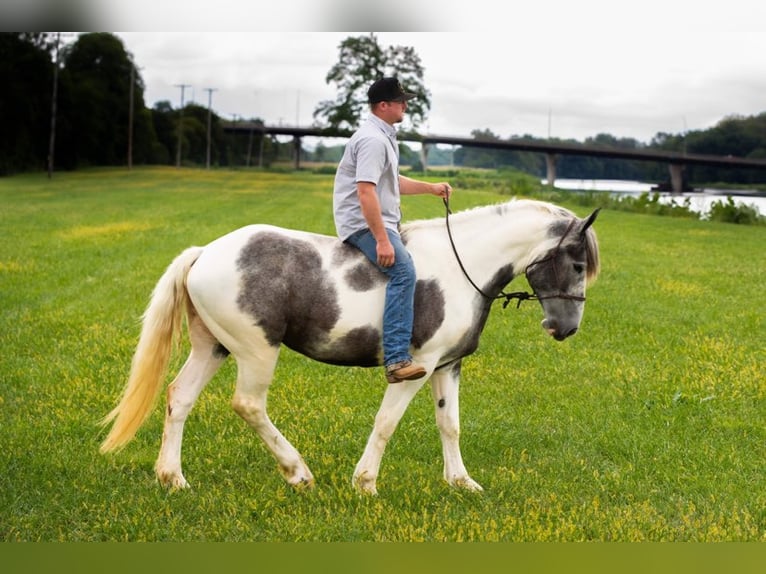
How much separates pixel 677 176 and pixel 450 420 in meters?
54.8

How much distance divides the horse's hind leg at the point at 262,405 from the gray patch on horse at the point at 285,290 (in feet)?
0.54

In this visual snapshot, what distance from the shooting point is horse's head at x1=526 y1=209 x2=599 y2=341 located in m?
5.92

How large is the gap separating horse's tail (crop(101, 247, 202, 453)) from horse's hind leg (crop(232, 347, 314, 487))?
598 mm

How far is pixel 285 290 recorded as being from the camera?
568 centimetres

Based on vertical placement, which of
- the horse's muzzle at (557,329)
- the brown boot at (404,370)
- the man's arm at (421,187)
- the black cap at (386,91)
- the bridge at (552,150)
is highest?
the bridge at (552,150)

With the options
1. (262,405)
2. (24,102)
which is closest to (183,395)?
(262,405)

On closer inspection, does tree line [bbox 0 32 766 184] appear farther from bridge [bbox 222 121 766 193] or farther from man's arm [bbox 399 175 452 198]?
man's arm [bbox 399 175 452 198]

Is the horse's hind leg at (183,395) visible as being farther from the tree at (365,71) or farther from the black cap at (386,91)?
the tree at (365,71)

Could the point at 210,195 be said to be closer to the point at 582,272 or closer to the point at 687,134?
the point at 687,134

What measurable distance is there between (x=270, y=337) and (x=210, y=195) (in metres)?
40.6

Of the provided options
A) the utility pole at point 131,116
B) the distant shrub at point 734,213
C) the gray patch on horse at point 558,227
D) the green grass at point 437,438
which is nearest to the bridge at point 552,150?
the distant shrub at point 734,213

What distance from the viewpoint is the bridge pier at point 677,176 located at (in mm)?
56575

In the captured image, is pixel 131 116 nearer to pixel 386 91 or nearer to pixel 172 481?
pixel 172 481

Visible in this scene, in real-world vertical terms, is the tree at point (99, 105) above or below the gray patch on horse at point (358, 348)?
above
